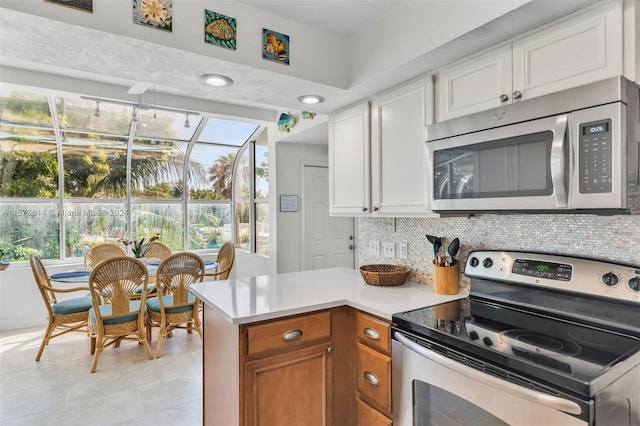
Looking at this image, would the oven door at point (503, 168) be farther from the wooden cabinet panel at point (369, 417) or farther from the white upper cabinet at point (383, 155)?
the wooden cabinet panel at point (369, 417)

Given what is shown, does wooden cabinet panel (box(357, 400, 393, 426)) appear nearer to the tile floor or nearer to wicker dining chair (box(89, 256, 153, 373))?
the tile floor

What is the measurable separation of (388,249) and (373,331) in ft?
2.82

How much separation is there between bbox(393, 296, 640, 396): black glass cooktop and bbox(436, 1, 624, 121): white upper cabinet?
924mm

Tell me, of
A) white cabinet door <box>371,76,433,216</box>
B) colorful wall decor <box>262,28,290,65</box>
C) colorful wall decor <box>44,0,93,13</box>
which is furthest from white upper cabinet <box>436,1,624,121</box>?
colorful wall decor <box>44,0,93,13</box>

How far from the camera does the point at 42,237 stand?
14.9 feet

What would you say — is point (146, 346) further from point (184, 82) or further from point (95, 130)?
point (95, 130)

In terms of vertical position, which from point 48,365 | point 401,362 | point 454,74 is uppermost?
point 454,74

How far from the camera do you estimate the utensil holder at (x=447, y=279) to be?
1.91m

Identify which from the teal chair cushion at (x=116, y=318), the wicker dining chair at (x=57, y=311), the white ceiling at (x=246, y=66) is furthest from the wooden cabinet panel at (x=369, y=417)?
the wicker dining chair at (x=57, y=311)

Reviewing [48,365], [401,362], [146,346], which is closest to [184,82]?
[401,362]

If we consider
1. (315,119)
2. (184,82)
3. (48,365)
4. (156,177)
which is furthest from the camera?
(156,177)

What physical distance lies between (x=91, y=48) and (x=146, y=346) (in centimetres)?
262

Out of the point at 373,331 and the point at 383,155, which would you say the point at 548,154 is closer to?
the point at 383,155

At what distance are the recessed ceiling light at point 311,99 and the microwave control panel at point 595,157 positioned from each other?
147 centimetres
